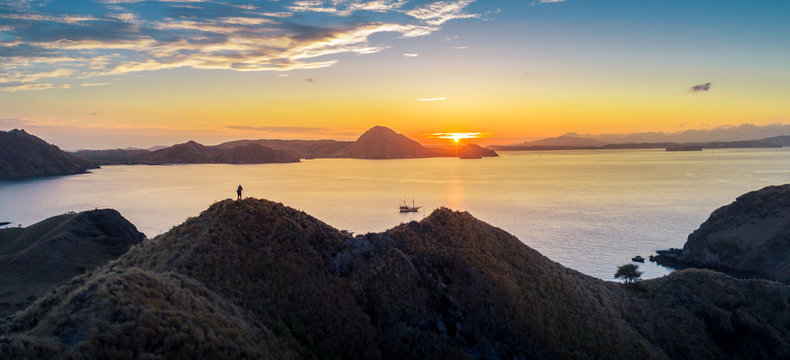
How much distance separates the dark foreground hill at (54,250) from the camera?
4625cm

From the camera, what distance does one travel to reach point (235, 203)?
3098cm

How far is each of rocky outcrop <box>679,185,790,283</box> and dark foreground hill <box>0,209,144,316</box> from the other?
88584mm

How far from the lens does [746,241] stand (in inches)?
2736

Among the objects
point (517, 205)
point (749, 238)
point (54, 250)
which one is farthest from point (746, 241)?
point (54, 250)

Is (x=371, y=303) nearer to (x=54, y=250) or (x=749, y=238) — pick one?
(x=54, y=250)

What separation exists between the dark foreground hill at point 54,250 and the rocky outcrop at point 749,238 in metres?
88.6

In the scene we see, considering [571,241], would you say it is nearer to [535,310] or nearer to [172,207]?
[535,310]

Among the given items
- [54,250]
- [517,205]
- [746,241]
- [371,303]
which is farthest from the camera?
[517,205]

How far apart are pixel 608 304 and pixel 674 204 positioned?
116421 mm

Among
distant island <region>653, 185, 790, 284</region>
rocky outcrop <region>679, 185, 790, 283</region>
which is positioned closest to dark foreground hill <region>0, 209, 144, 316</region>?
distant island <region>653, 185, 790, 284</region>

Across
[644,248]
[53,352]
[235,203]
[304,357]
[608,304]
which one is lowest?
[644,248]

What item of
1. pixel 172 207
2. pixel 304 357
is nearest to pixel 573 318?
pixel 304 357

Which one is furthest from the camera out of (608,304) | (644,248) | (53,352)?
(644,248)

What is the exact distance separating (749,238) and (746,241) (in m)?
0.79
